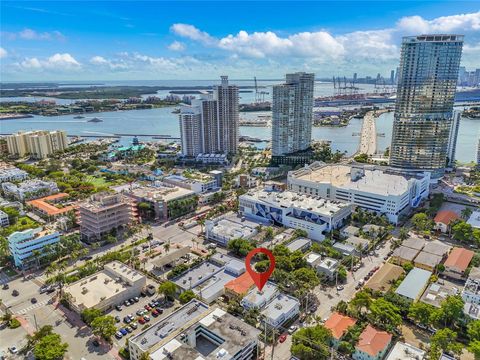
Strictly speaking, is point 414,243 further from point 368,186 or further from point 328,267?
point 368,186

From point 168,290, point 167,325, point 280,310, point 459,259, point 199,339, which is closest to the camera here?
point 199,339

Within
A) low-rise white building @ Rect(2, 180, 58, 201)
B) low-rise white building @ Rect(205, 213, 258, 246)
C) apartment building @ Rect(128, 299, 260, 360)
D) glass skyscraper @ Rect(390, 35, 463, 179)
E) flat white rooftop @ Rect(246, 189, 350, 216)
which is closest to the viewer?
apartment building @ Rect(128, 299, 260, 360)

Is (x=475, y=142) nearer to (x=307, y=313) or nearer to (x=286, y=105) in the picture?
(x=286, y=105)

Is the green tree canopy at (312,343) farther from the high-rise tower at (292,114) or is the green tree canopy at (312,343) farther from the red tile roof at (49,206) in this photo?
the high-rise tower at (292,114)

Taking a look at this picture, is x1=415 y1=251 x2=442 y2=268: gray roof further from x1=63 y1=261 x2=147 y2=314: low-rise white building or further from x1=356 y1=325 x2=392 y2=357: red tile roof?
x1=63 y1=261 x2=147 y2=314: low-rise white building

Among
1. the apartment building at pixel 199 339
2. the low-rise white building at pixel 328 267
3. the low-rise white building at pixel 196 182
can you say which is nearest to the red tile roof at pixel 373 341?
the apartment building at pixel 199 339

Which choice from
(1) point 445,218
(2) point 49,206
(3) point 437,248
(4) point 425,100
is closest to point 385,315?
(3) point 437,248

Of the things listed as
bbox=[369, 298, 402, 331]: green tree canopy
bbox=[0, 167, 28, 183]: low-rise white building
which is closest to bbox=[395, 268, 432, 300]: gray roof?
bbox=[369, 298, 402, 331]: green tree canopy
